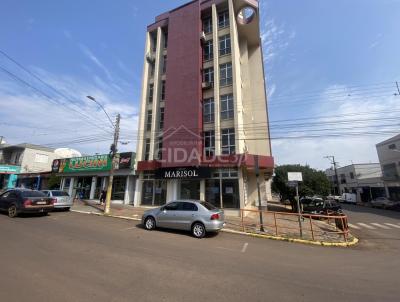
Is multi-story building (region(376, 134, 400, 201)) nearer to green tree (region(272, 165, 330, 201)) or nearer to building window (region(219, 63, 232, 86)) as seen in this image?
green tree (region(272, 165, 330, 201))

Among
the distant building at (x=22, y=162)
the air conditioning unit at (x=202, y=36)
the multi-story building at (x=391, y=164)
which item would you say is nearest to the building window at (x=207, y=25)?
the air conditioning unit at (x=202, y=36)

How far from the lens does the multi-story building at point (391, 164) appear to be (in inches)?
1451

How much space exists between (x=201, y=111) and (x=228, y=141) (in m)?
3.90

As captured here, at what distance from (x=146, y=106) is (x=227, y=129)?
399 inches

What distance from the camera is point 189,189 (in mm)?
18969

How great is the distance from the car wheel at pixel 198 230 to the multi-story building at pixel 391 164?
41780 millimetres

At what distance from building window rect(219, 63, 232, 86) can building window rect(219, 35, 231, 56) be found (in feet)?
4.75

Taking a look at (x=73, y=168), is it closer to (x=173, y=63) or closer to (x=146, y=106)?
(x=146, y=106)

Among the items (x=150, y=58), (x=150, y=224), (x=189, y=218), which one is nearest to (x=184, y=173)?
(x=150, y=224)

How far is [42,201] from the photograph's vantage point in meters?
13.3

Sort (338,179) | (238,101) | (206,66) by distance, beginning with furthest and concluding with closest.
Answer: (338,179) < (206,66) < (238,101)

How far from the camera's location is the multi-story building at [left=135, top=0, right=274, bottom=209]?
18203mm

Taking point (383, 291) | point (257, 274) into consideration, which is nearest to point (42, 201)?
point (257, 274)

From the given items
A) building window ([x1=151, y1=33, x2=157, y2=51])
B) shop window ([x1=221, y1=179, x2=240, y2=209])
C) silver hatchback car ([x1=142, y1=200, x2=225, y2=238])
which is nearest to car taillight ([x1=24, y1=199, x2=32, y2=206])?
silver hatchback car ([x1=142, y1=200, x2=225, y2=238])
